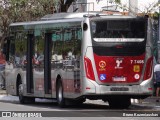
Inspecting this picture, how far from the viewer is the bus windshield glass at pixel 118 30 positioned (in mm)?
24469

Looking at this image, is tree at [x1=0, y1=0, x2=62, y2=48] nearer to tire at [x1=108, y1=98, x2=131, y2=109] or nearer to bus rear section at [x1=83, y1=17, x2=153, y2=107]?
tire at [x1=108, y1=98, x2=131, y2=109]

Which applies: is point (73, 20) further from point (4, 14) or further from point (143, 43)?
point (4, 14)

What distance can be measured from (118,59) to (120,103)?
259 cm

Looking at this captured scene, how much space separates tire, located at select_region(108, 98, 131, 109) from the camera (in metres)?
26.3

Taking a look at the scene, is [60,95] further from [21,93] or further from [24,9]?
[24,9]

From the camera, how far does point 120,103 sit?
87.1ft

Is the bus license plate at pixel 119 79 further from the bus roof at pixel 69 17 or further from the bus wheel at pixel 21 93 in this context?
the bus wheel at pixel 21 93

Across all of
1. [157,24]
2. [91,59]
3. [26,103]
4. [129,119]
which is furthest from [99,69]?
[157,24]

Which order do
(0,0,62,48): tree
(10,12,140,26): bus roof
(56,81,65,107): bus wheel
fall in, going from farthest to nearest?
(0,0,62,48): tree, (56,81,65,107): bus wheel, (10,12,140,26): bus roof

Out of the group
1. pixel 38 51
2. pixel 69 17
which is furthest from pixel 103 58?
pixel 38 51

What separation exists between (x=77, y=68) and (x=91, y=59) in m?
0.76

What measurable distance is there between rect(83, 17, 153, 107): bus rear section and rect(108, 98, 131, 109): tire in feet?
4.44

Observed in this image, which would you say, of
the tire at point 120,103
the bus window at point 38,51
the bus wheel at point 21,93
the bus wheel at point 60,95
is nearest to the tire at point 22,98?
the bus wheel at point 21,93

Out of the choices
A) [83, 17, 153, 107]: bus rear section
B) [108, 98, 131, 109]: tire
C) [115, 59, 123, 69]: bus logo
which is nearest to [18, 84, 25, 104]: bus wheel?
[108, 98, 131, 109]: tire
